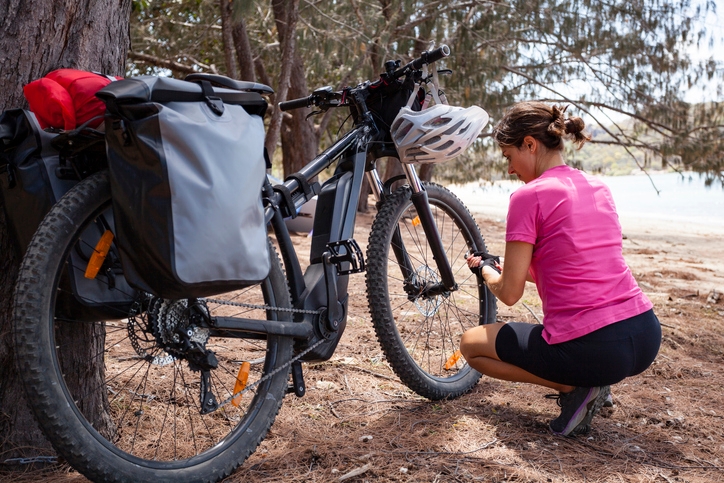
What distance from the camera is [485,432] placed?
249 centimetres

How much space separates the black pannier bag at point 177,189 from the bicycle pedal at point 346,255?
2.26 ft

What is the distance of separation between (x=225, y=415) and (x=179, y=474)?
66cm

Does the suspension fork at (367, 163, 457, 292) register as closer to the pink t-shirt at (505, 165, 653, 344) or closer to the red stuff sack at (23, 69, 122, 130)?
the pink t-shirt at (505, 165, 653, 344)

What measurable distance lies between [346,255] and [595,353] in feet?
3.07

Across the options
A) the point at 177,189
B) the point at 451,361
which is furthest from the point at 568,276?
the point at 177,189

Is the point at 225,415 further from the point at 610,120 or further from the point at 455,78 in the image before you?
the point at 610,120

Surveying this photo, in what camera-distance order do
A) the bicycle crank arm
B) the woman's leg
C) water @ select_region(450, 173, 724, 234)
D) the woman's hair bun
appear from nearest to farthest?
the bicycle crank arm
the woman's hair bun
the woman's leg
water @ select_region(450, 173, 724, 234)

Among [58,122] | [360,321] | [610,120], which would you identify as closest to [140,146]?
[58,122]

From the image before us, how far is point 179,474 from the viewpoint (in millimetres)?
1869

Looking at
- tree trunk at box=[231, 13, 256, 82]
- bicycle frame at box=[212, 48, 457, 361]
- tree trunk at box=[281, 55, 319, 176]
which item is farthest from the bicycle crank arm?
tree trunk at box=[281, 55, 319, 176]

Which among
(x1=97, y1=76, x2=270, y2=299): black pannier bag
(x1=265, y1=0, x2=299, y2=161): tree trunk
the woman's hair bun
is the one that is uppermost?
(x1=265, y1=0, x2=299, y2=161): tree trunk

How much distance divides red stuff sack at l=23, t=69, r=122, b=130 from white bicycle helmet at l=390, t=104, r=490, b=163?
1.21 m

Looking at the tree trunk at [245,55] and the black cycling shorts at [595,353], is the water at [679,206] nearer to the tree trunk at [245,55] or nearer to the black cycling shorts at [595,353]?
the tree trunk at [245,55]

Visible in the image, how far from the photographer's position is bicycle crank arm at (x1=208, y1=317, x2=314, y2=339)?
6.73 feet
